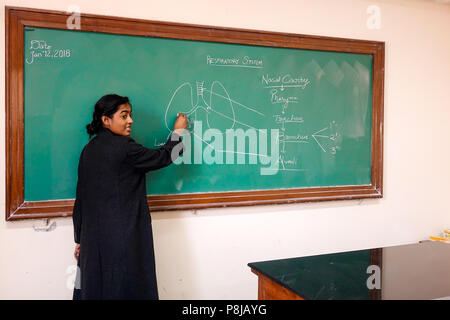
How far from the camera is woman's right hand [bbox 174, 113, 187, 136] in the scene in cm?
236

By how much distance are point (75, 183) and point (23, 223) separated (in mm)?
351

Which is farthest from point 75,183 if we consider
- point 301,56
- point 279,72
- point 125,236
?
point 301,56

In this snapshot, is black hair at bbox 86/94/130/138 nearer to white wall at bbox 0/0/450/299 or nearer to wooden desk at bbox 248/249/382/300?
Answer: white wall at bbox 0/0/450/299

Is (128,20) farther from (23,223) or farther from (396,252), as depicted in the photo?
(396,252)

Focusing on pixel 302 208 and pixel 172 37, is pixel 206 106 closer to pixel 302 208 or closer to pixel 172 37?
pixel 172 37

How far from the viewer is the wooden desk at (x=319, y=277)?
54.0 inches

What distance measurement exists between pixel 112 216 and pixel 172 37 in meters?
1.17

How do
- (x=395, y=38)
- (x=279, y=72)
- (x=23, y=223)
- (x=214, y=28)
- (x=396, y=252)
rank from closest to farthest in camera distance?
(x=396, y=252), (x=23, y=223), (x=214, y=28), (x=279, y=72), (x=395, y=38)

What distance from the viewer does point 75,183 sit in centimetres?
228

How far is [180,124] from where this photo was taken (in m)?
2.39

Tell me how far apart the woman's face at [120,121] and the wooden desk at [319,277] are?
1.05 metres

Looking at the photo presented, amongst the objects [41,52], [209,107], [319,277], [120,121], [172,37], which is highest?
[172,37]

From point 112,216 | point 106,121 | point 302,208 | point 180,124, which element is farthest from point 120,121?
point 302,208

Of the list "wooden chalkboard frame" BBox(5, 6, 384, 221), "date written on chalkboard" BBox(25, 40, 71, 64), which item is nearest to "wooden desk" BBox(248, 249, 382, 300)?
"wooden chalkboard frame" BBox(5, 6, 384, 221)
